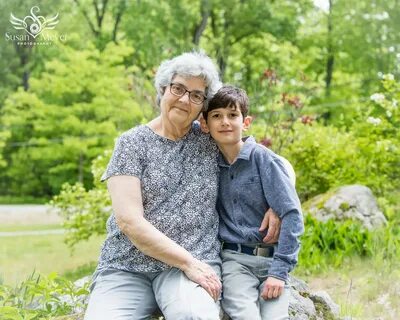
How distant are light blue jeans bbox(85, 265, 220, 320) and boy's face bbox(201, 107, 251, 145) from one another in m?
0.61

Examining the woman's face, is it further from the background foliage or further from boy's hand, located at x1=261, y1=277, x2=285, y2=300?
the background foliage

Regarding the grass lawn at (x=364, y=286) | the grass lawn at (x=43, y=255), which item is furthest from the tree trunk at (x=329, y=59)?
the grass lawn at (x=364, y=286)

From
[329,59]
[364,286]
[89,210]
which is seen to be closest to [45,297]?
[364,286]

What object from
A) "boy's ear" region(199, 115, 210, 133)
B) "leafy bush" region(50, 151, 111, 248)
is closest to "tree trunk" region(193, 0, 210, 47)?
"leafy bush" region(50, 151, 111, 248)

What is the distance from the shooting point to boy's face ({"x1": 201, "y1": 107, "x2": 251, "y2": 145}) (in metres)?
2.96

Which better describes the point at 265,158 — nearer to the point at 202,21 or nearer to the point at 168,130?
the point at 168,130

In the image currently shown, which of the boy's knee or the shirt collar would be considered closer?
the boy's knee

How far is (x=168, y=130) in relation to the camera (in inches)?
119

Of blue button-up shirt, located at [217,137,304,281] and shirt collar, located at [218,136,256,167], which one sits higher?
shirt collar, located at [218,136,256,167]


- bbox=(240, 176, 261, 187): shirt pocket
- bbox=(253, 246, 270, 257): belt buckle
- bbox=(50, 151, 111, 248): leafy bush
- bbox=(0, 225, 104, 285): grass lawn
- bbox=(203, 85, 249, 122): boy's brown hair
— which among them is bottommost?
bbox=(0, 225, 104, 285): grass lawn

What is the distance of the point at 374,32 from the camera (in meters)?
22.3

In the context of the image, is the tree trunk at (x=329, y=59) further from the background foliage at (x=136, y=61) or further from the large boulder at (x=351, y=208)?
the large boulder at (x=351, y=208)

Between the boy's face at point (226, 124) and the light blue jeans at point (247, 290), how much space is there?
1.81 feet

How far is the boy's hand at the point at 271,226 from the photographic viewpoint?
2.91 metres
